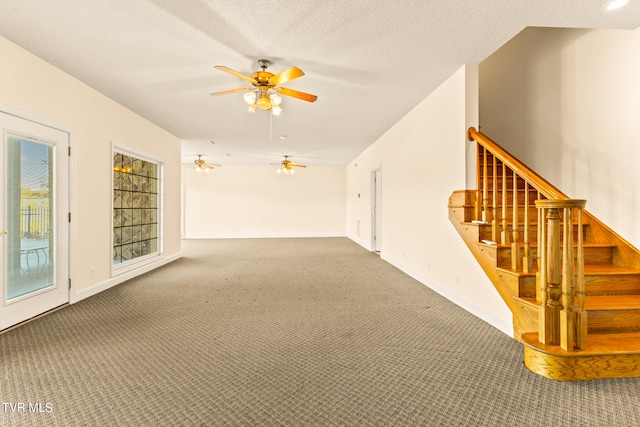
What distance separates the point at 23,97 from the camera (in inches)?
115

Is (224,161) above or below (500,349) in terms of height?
above

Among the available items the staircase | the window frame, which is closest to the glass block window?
the window frame

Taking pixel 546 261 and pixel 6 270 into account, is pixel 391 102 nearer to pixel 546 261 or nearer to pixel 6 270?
pixel 546 261

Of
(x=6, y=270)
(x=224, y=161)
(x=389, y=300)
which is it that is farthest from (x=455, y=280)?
(x=224, y=161)

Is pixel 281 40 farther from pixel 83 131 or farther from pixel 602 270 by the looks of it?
pixel 602 270

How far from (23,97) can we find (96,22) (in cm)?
127

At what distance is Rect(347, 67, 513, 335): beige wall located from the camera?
321 cm

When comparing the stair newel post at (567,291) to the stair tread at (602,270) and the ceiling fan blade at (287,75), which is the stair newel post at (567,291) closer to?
the stair tread at (602,270)

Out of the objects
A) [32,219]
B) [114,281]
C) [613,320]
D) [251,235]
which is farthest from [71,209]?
[251,235]

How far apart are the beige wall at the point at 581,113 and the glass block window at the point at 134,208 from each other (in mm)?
5805

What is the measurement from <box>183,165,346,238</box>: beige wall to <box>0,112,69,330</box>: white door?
24.0 feet

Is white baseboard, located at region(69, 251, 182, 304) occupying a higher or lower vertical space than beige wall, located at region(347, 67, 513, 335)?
lower

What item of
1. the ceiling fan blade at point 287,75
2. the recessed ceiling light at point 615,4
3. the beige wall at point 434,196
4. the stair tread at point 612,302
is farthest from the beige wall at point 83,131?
the stair tread at point 612,302

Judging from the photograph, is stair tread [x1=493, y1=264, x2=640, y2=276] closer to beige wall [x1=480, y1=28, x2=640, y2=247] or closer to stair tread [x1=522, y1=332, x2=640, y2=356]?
beige wall [x1=480, y1=28, x2=640, y2=247]
